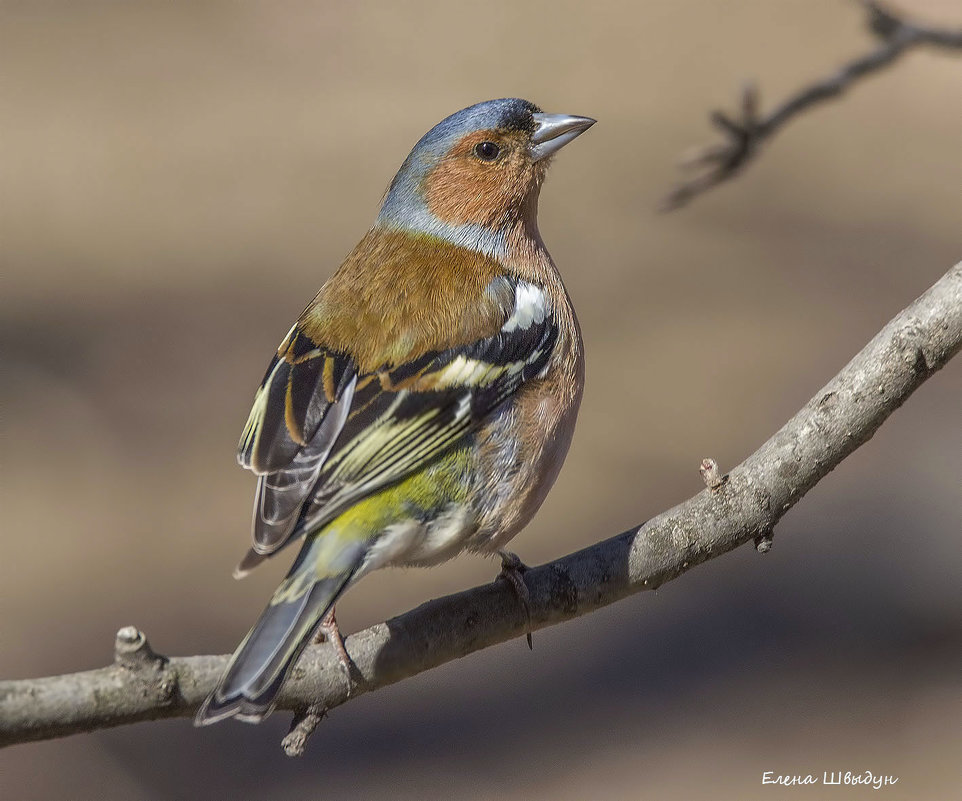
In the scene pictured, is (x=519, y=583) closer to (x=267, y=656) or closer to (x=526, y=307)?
(x=267, y=656)

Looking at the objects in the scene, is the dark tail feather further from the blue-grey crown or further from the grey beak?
the grey beak

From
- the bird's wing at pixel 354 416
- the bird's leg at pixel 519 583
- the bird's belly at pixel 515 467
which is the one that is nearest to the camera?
the bird's wing at pixel 354 416

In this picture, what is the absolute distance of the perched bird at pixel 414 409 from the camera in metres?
3.42

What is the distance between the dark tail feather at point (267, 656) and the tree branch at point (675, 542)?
0.05m

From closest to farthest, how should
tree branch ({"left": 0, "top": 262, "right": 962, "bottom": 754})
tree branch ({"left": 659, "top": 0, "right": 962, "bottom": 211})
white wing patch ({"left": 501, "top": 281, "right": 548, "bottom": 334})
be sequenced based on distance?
tree branch ({"left": 0, "top": 262, "right": 962, "bottom": 754}) < tree branch ({"left": 659, "top": 0, "right": 962, "bottom": 211}) < white wing patch ({"left": 501, "top": 281, "right": 548, "bottom": 334})

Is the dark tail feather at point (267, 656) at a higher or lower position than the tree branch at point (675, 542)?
lower

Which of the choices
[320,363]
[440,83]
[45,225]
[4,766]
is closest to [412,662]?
[320,363]

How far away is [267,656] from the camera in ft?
10.1

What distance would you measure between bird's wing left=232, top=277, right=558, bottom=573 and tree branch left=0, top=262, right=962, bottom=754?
14.2 inches

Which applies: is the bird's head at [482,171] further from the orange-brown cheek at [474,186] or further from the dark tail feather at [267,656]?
the dark tail feather at [267,656]

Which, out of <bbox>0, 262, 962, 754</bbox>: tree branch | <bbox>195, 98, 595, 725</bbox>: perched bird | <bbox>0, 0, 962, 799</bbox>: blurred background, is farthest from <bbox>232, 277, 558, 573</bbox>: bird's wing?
<bbox>0, 0, 962, 799</bbox>: blurred background

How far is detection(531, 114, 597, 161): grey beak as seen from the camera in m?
4.55

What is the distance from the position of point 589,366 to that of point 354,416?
6.40 meters

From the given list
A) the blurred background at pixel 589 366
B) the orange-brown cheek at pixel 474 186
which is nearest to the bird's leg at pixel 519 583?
the orange-brown cheek at pixel 474 186
